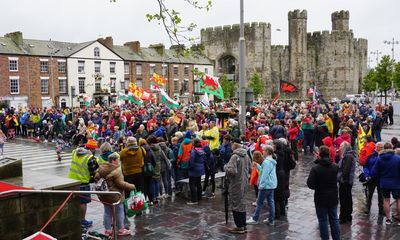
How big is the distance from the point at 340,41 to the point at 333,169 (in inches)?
2347

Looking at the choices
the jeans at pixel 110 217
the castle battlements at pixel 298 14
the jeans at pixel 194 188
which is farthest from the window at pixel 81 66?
the jeans at pixel 110 217

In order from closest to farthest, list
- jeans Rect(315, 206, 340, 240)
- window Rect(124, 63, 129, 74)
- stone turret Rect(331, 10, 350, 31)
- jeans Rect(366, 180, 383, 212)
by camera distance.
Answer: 1. jeans Rect(315, 206, 340, 240)
2. jeans Rect(366, 180, 383, 212)
3. window Rect(124, 63, 129, 74)
4. stone turret Rect(331, 10, 350, 31)

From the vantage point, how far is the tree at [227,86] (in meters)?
59.5

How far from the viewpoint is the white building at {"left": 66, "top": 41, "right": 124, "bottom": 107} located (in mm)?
48531

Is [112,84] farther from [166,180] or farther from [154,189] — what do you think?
[154,189]

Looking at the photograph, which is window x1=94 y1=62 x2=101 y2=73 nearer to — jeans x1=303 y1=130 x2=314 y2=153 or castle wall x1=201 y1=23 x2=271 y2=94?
castle wall x1=201 y1=23 x2=271 y2=94

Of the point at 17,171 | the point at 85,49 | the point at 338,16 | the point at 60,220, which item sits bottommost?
the point at 60,220

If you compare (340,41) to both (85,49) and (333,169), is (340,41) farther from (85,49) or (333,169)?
(333,169)

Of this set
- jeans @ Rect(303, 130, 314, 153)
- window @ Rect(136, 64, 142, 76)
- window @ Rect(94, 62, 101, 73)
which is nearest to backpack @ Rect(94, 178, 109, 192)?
jeans @ Rect(303, 130, 314, 153)

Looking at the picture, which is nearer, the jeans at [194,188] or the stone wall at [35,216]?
the stone wall at [35,216]

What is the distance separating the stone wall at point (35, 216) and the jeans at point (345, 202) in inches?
204

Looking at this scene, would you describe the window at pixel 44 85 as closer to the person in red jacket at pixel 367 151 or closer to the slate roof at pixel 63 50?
the slate roof at pixel 63 50

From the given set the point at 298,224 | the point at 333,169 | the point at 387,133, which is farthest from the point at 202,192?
the point at 387,133

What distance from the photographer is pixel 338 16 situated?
64.1 metres
